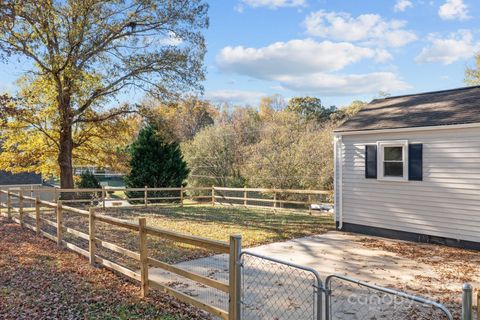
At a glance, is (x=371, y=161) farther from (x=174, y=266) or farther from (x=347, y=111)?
(x=347, y=111)

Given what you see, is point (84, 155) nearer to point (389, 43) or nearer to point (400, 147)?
point (400, 147)

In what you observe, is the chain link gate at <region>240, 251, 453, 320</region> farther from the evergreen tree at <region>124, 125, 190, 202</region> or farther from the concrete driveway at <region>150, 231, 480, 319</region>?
the evergreen tree at <region>124, 125, 190, 202</region>

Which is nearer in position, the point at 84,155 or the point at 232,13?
the point at 232,13

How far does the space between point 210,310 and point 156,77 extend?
13698 millimetres

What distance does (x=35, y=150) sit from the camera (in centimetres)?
1623

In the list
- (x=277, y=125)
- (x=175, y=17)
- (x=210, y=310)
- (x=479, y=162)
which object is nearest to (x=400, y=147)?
(x=479, y=162)

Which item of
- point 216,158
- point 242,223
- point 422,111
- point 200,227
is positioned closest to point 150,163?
point 216,158

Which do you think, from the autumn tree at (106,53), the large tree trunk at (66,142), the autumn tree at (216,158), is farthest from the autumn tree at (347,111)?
the large tree trunk at (66,142)

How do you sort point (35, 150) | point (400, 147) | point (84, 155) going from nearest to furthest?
1. point (400, 147)
2. point (35, 150)
3. point (84, 155)

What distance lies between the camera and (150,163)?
2005 centimetres

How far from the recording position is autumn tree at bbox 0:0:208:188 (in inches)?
539

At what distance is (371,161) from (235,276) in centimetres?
739

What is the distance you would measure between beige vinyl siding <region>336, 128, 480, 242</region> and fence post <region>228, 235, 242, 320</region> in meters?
6.91

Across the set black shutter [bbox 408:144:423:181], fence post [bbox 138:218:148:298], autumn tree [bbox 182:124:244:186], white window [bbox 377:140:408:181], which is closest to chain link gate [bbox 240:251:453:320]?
fence post [bbox 138:218:148:298]
